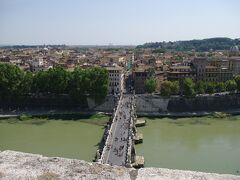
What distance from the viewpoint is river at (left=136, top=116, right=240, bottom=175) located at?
15.2m

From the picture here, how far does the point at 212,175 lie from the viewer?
2180 millimetres

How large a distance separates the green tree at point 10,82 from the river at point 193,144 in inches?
398

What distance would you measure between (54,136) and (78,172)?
18878mm

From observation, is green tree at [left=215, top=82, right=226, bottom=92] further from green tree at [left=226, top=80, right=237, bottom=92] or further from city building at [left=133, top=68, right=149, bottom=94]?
city building at [left=133, top=68, right=149, bottom=94]

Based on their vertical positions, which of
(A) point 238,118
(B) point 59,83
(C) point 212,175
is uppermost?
(C) point 212,175

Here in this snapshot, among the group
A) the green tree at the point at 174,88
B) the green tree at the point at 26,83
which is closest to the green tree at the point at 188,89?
the green tree at the point at 174,88

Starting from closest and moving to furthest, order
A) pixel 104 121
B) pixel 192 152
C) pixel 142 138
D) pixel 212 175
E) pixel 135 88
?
pixel 212 175
pixel 192 152
pixel 142 138
pixel 104 121
pixel 135 88

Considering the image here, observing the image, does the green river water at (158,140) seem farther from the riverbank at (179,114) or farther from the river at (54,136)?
the riverbank at (179,114)

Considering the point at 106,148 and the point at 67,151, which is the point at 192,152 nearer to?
the point at 106,148

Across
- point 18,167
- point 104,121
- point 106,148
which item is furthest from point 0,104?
point 18,167

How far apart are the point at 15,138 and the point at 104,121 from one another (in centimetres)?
→ 622

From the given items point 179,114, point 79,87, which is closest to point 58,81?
point 79,87

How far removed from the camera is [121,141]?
17.2 meters

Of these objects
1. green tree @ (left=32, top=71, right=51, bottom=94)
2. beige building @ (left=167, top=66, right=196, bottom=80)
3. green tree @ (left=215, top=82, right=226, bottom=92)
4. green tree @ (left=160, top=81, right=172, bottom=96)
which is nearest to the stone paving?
green tree @ (left=160, top=81, right=172, bottom=96)
